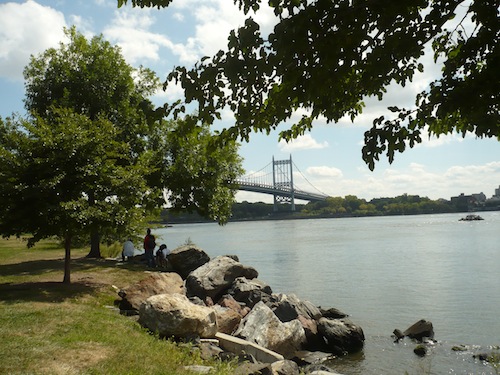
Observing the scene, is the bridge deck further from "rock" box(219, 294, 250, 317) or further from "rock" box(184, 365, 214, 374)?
"rock" box(184, 365, 214, 374)

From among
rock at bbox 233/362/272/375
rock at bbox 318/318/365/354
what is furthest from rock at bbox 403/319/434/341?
rock at bbox 233/362/272/375

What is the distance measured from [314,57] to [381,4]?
89cm

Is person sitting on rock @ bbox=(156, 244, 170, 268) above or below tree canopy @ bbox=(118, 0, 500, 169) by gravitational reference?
below

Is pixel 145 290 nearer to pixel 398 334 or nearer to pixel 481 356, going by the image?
pixel 398 334

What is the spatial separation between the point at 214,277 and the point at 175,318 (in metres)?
6.57

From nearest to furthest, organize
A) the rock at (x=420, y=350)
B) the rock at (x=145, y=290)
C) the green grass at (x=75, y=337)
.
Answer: the green grass at (x=75, y=337)
the rock at (x=145, y=290)
the rock at (x=420, y=350)

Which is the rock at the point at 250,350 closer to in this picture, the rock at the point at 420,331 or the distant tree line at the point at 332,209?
the rock at the point at 420,331

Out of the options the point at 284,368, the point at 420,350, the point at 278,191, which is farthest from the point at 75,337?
the point at 278,191

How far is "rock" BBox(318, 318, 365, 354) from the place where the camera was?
14117mm

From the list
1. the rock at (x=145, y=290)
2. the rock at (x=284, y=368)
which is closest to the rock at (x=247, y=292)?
the rock at (x=145, y=290)

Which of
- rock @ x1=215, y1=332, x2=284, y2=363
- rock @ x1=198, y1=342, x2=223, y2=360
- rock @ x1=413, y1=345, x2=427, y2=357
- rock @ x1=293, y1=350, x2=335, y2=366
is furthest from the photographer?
rock @ x1=413, y1=345, x2=427, y2=357

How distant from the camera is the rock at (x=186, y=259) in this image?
64.6 feet

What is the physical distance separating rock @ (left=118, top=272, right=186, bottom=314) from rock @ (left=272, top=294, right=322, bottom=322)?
3.20 metres

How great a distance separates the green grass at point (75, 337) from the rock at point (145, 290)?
392 millimetres
